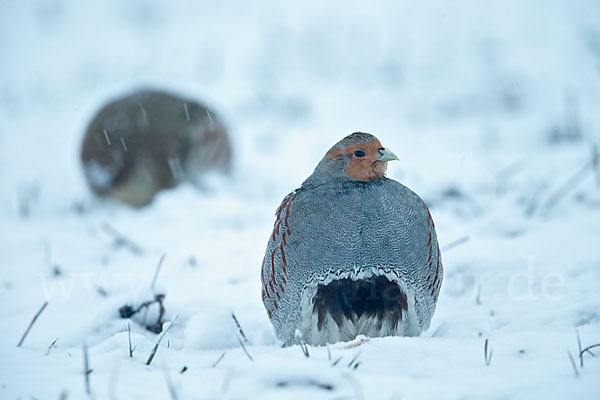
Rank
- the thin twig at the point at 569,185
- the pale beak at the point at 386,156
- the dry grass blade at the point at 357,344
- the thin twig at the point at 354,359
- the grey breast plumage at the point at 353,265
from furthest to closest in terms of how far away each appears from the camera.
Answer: the thin twig at the point at 569,185, the pale beak at the point at 386,156, the grey breast plumage at the point at 353,265, the dry grass blade at the point at 357,344, the thin twig at the point at 354,359

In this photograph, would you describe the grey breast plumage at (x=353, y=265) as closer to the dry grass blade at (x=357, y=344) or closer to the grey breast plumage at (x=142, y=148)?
the dry grass blade at (x=357, y=344)

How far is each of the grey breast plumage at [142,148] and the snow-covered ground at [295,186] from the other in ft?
0.55

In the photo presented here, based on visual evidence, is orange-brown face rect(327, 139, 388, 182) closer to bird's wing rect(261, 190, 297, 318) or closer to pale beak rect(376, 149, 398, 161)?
pale beak rect(376, 149, 398, 161)

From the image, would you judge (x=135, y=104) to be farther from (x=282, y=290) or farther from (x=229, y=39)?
(x=229, y=39)

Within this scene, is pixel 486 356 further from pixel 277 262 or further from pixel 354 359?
pixel 277 262

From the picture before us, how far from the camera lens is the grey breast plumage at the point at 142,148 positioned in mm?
4473

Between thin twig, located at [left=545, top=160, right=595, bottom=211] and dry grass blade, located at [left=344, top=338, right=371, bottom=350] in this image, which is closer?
dry grass blade, located at [left=344, top=338, right=371, bottom=350]

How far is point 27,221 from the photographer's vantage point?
13.1 ft

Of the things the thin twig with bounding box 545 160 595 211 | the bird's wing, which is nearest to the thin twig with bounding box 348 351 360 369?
the bird's wing

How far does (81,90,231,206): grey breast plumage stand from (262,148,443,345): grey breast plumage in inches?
110

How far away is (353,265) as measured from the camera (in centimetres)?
184

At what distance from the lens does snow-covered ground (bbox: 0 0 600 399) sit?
5.06 feet

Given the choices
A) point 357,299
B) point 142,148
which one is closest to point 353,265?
point 357,299

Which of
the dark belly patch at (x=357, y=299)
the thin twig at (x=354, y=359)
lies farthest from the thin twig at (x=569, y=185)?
the thin twig at (x=354, y=359)
